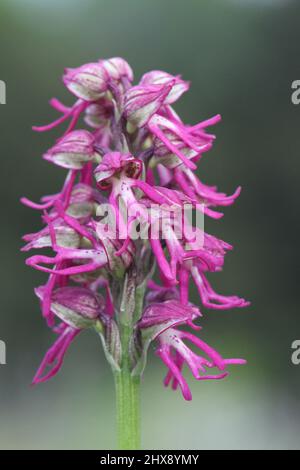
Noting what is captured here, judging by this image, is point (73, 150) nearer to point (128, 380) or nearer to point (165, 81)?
point (165, 81)

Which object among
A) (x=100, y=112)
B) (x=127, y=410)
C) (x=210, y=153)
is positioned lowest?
(x=127, y=410)

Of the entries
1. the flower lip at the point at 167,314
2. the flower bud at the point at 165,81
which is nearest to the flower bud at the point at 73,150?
the flower bud at the point at 165,81

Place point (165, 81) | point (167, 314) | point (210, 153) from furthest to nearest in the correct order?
point (210, 153), point (165, 81), point (167, 314)

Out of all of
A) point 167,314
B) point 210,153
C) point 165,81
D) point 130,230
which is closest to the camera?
point 130,230

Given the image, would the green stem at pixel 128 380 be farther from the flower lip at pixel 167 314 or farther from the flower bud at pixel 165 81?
the flower bud at pixel 165 81

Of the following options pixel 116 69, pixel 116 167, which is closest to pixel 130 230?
pixel 116 167
